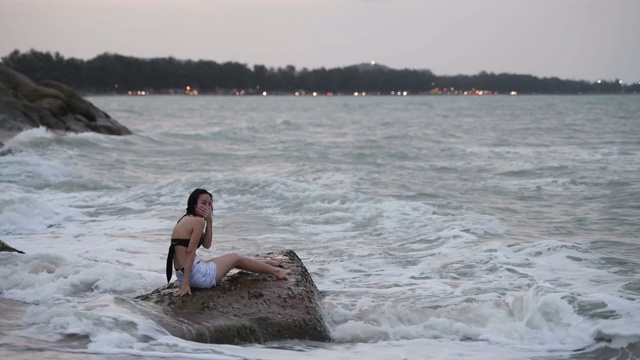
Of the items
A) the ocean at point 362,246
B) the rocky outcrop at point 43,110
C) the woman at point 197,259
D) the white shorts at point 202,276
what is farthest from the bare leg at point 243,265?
the rocky outcrop at point 43,110

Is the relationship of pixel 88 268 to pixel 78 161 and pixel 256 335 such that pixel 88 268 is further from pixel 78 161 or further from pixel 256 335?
pixel 78 161

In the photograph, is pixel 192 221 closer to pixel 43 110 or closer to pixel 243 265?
pixel 243 265

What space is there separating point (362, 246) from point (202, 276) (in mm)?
4733

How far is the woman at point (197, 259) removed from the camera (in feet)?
23.5

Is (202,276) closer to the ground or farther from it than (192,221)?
closer to the ground

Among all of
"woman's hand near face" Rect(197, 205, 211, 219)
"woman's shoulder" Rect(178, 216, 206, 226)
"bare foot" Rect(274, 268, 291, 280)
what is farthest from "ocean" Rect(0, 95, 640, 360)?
"woman's hand near face" Rect(197, 205, 211, 219)

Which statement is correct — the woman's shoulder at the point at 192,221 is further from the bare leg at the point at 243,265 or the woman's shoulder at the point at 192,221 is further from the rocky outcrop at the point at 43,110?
the rocky outcrop at the point at 43,110

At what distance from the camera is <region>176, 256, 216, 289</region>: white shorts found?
23.5 feet

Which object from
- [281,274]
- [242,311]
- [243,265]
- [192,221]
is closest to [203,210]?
[192,221]

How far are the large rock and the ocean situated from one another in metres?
0.16

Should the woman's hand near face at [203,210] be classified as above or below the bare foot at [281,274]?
above

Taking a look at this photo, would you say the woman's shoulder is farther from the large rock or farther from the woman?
the large rock

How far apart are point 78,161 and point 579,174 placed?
43.4 feet

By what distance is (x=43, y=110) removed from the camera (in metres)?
29.5
